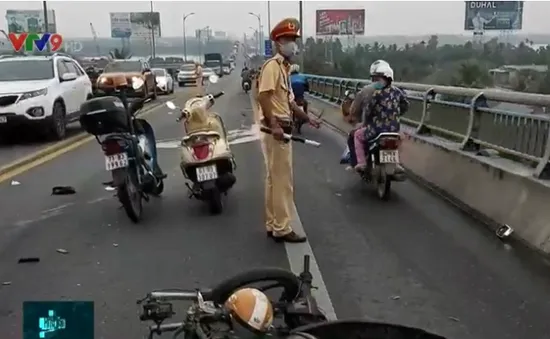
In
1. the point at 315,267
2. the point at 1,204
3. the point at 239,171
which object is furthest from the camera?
the point at 239,171

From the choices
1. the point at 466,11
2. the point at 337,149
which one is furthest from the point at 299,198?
the point at 466,11

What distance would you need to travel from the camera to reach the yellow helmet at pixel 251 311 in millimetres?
3139

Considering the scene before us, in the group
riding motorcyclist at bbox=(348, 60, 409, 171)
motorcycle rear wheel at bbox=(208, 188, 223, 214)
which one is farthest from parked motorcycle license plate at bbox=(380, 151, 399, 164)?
motorcycle rear wheel at bbox=(208, 188, 223, 214)

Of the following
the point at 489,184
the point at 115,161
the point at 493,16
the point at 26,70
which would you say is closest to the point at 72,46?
the point at 493,16

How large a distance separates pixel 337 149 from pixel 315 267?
881cm

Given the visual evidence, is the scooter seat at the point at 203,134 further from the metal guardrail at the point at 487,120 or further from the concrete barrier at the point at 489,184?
the metal guardrail at the point at 487,120

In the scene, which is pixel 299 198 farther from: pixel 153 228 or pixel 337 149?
pixel 337 149

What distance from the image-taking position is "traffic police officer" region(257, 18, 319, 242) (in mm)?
6949

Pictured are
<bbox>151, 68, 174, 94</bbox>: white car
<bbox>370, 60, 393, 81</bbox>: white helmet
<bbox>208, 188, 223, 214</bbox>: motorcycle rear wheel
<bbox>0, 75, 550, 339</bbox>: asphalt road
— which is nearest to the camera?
<bbox>0, 75, 550, 339</bbox>: asphalt road

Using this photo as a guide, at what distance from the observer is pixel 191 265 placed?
6.48m

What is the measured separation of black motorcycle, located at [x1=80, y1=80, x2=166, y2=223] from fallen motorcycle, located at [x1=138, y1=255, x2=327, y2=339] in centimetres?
402

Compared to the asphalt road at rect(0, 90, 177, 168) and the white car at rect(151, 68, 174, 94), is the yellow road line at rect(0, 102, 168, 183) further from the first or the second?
the white car at rect(151, 68, 174, 94)

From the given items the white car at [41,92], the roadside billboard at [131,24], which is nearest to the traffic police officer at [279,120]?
the white car at [41,92]

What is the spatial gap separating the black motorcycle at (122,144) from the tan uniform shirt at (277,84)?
62.1 inches
